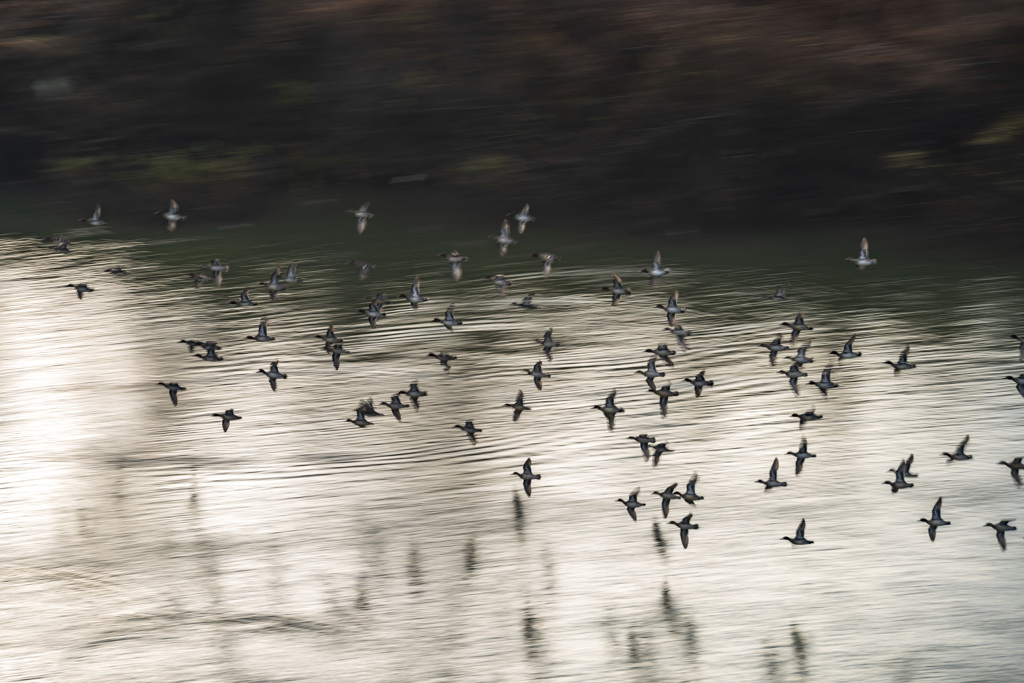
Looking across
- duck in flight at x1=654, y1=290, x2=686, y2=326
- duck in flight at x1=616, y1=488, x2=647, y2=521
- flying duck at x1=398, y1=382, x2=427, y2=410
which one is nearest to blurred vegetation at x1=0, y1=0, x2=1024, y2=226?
duck in flight at x1=654, y1=290, x2=686, y2=326

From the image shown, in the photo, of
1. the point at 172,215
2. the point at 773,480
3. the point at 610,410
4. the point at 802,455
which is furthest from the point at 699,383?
the point at 172,215

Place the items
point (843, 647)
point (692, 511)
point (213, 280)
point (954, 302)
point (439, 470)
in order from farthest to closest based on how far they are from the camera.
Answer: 1. point (213, 280)
2. point (954, 302)
3. point (439, 470)
4. point (692, 511)
5. point (843, 647)

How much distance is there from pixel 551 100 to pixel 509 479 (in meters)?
33.5

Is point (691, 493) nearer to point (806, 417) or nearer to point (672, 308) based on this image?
point (806, 417)

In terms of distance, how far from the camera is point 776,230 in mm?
65625

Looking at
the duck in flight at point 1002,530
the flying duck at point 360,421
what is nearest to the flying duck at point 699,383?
the flying duck at point 360,421

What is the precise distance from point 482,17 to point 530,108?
5739 millimetres

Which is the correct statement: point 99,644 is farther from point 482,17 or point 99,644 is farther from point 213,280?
point 482,17

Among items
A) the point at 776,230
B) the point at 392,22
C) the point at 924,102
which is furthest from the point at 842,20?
the point at 392,22

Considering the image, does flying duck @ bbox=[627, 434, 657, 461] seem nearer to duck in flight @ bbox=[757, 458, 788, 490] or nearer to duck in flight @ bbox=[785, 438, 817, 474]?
duck in flight @ bbox=[757, 458, 788, 490]

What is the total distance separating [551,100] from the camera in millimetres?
71500

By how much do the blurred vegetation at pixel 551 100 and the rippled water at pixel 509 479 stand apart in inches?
145

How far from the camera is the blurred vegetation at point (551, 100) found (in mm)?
65312

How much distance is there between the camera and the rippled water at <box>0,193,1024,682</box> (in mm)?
33750
